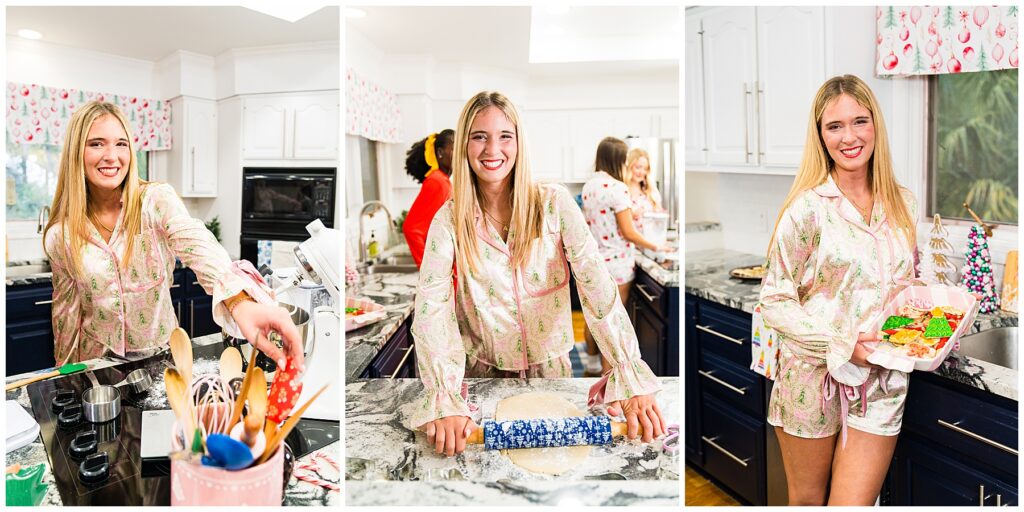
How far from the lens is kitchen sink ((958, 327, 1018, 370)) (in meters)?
1.58

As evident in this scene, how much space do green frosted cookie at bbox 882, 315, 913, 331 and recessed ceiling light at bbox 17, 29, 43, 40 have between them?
5.31 ft

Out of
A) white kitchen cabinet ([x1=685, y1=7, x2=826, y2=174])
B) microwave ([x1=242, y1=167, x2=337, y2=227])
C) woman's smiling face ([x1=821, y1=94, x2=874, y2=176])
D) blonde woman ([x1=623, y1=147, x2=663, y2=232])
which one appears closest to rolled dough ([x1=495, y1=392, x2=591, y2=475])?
microwave ([x1=242, y1=167, x2=337, y2=227])

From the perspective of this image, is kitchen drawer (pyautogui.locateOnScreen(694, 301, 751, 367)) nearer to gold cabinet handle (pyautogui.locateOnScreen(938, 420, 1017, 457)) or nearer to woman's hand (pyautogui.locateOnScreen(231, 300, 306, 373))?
gold cabinet handle (pyautogui.locateOnScreen(938, 420, 1017, 457))

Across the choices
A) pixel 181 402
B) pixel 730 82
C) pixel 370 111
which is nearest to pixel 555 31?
pixel 730 82

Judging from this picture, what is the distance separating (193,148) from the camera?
3.92ft

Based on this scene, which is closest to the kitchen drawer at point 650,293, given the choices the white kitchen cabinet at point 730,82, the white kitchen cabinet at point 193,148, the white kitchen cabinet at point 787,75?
the white kitchen cabinet at point 730,82

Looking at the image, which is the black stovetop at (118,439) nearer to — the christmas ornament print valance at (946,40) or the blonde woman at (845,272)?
the blonde woman at (845,272)

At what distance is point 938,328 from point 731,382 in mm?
936

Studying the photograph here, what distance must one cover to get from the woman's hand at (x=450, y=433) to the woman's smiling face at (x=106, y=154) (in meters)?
0.70

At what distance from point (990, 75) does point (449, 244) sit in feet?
4.26

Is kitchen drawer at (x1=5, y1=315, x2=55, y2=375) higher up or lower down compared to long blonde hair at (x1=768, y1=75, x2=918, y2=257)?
lower down

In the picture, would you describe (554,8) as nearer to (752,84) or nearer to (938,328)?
(752,84)

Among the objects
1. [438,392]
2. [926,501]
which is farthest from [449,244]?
[926,501]

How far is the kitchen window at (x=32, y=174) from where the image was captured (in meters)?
1.14
